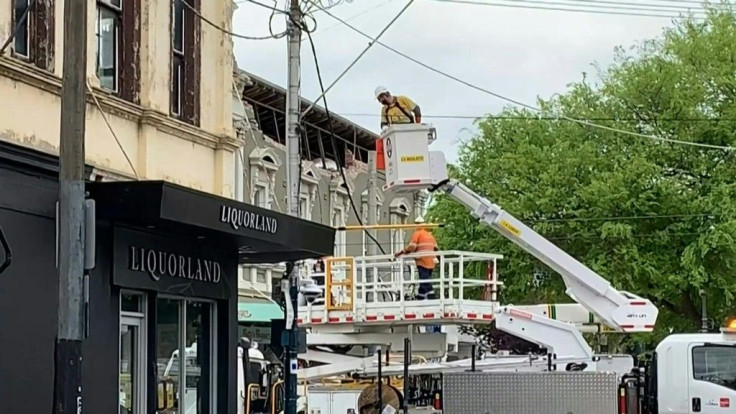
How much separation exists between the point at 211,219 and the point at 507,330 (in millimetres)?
7593

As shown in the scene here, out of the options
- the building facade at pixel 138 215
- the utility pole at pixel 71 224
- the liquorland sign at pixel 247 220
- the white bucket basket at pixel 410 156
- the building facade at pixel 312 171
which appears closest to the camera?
the utility pole at pixel 71 224

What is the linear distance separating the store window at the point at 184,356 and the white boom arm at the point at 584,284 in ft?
17.3

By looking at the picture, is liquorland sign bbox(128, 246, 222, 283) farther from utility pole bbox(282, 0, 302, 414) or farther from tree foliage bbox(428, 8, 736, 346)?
tree foliage bbox(428, 8, 736, 346)

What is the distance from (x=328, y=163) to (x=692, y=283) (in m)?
14.7

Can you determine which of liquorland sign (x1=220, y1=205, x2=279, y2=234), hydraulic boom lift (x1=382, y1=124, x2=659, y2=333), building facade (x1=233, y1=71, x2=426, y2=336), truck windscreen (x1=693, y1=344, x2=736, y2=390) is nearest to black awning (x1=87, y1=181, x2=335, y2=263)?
liquorland sign (x1=220, y1=205, x2=279, y2=234)

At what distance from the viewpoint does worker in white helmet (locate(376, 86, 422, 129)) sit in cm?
1772

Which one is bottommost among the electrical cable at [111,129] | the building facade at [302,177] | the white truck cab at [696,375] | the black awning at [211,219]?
the white truck cab at [696,375]

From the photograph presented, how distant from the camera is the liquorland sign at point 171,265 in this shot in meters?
13.5

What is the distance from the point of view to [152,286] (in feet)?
45.4

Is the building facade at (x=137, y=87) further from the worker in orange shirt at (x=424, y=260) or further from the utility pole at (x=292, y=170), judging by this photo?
the worker in orange shirt at (x=424, y=260)

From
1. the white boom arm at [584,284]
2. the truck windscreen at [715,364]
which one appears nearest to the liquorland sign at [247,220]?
the white boom arm at [584,284]

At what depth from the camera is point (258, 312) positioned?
102 ft

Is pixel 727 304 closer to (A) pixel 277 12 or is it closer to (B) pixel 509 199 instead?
(B) pixel 509 199

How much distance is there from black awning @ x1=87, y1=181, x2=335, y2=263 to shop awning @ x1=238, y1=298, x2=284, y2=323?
13.0 metres
